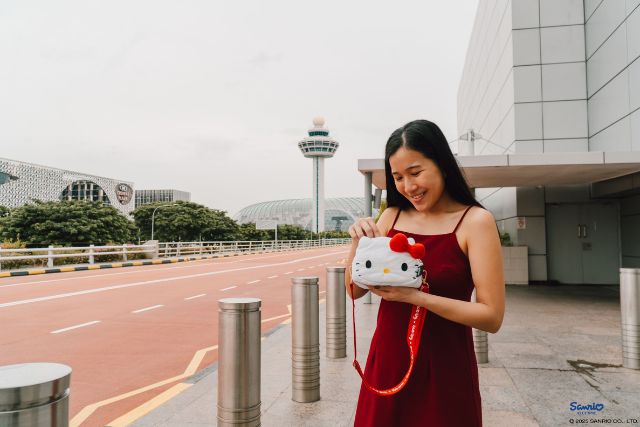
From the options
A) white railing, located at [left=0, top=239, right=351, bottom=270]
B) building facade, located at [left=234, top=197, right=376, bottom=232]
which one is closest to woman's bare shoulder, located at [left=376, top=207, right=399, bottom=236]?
white railing, located at [left=0, top=239, right=351, bottom=270]

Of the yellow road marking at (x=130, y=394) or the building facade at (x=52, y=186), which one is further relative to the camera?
the building facade at (x=52, y=186)

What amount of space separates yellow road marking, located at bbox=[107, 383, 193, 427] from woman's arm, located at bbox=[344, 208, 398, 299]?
2.84m

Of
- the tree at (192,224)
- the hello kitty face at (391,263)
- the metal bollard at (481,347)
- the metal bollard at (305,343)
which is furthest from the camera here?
the tree at (192,224)

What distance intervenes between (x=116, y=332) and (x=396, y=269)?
7067mm

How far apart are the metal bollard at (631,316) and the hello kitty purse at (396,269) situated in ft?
15.3

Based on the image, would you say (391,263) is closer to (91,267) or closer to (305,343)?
(305,343)

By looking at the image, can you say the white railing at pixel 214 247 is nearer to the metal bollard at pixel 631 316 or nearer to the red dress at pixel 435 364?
the metal bollard at pixel 631 316

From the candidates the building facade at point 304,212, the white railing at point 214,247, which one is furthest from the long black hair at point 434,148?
the building facade at point 304,212

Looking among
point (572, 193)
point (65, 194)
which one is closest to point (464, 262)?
point (572, 193)

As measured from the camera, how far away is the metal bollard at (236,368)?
119 inches

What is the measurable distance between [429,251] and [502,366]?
14.1 ft

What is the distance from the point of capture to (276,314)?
9461 mm

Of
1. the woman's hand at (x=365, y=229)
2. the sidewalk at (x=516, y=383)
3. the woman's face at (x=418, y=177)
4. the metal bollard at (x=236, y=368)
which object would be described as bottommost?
the sidewalk at (x=516, y=383)

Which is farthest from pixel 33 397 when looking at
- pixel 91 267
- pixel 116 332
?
pixel 91 267
